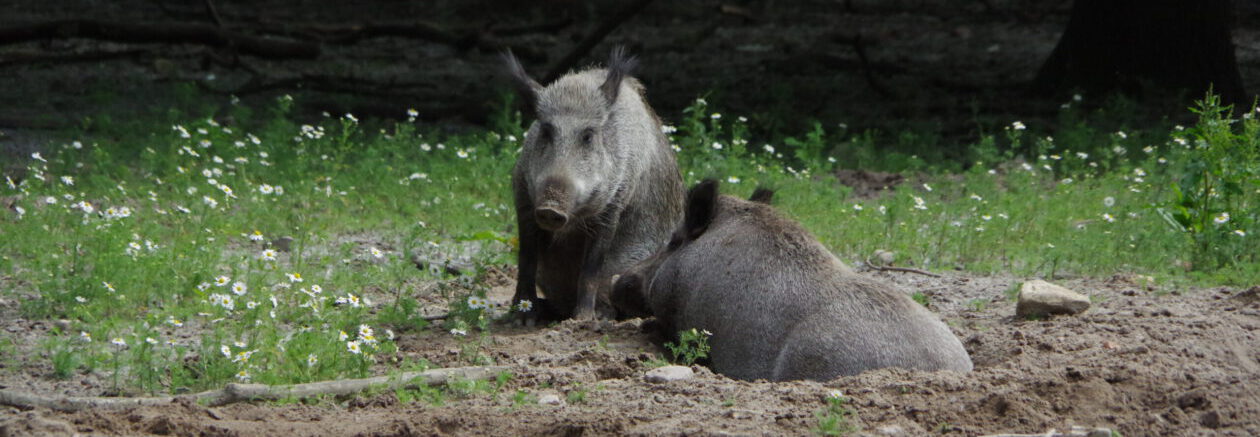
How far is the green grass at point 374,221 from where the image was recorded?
545 centimetres

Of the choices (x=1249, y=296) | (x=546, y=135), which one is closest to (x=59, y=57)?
(x=546, y=135)

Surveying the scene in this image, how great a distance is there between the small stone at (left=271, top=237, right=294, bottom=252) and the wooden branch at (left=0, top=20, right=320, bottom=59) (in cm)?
549

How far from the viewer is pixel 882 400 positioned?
14.2 feet

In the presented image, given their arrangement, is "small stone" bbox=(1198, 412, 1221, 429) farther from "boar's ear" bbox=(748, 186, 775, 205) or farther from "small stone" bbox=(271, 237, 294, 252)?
"small stone" bbox=(271, 237, 294, 252)

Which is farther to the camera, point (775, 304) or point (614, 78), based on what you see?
point (614, 78)

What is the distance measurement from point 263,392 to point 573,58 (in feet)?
23.2

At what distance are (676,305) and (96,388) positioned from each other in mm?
2319

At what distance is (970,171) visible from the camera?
9594 mm

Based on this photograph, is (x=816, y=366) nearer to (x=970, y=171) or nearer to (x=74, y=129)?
(x=970, y=171)

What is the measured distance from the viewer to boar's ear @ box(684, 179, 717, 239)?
19.8 feet

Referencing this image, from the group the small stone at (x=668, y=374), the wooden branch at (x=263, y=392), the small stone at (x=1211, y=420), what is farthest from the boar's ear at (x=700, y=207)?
the small stone at (x=1211, y=420)

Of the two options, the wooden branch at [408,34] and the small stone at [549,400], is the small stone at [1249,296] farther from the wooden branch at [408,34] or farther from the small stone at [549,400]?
the wooden branch at [408,34]

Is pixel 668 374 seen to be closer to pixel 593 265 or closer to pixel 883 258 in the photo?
pixel 593 265

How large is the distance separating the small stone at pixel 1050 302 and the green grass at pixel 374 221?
800 millimetres
